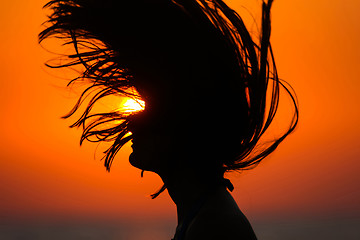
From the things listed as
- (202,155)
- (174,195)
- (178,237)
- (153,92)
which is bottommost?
(178,237)

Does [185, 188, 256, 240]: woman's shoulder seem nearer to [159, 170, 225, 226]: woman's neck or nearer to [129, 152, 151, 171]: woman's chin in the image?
[159, 170, 225, 226]: woman's neck

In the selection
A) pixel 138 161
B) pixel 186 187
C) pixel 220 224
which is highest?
pixel 138 161

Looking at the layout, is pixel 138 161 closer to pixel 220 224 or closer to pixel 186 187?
pixel 186 187

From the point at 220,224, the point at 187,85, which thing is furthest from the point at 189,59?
the point at 220,224

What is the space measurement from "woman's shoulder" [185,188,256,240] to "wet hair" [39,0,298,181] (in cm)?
53

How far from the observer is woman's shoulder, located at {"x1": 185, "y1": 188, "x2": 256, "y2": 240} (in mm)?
2877

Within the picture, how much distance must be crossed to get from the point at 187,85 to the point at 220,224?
1.04 metres

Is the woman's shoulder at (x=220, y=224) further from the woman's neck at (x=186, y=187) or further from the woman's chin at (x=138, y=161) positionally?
→ the woman's chin at (x=138, y=161)

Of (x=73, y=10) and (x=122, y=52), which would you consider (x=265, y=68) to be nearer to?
(x=122, y=52)

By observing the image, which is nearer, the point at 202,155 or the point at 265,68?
the point at 202,155

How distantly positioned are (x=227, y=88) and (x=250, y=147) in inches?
21.4

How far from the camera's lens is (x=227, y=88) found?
139 inches

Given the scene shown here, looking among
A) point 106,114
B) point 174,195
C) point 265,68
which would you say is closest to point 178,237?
point 174,195

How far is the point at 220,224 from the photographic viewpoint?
9.57 feet
